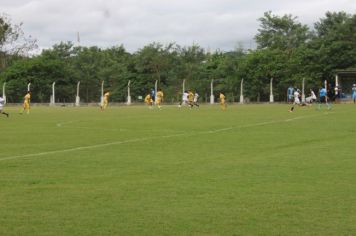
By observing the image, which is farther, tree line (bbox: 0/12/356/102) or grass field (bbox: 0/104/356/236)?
tree line (bbox: 0/12/356/102)

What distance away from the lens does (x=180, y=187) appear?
10242 mm

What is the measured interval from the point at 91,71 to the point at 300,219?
3159 inches

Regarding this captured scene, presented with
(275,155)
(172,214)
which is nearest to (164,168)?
(275,155)

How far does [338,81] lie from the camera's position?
64.6 metres

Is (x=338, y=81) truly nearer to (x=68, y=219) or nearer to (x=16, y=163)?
(x=16, y=163)

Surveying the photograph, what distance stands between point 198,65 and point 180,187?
77319 millimetres

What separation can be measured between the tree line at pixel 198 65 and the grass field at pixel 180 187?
51.6 m

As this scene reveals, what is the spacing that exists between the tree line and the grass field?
169 ft

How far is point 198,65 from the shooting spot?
3428 inches

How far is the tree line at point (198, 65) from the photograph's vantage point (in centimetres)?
6956

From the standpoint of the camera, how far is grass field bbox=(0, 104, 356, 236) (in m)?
7.72

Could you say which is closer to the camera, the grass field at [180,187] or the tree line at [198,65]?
the grass field at [180,187]

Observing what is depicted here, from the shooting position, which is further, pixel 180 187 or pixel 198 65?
pixel 198 65

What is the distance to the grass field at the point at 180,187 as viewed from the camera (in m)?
7.72
